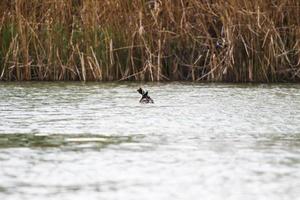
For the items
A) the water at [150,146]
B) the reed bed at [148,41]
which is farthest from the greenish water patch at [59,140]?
the reed bed at [148,41]

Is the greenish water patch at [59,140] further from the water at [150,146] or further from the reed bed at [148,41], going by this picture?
the reed bed at [148,41]

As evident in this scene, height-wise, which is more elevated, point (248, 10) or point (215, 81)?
point (248, 10)

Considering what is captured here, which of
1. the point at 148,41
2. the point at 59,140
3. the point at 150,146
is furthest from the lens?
the point at 148,41

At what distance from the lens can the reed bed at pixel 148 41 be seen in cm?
Result: 1174

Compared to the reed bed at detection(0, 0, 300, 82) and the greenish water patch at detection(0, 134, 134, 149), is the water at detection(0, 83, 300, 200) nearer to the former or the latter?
the greenish water patch at detection(0, 134, 134, 149)

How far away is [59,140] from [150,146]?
27.5 inches

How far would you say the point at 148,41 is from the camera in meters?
12.0

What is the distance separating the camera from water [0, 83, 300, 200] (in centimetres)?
442

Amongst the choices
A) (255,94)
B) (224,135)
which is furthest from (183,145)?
(255,94)

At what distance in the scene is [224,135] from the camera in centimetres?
642

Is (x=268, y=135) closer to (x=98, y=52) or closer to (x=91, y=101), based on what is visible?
(x=91, y=101)

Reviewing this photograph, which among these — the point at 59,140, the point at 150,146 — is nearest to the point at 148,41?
the point at 59,140

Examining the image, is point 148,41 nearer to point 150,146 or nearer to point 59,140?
point 59,140

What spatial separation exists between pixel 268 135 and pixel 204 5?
5.60 meters
